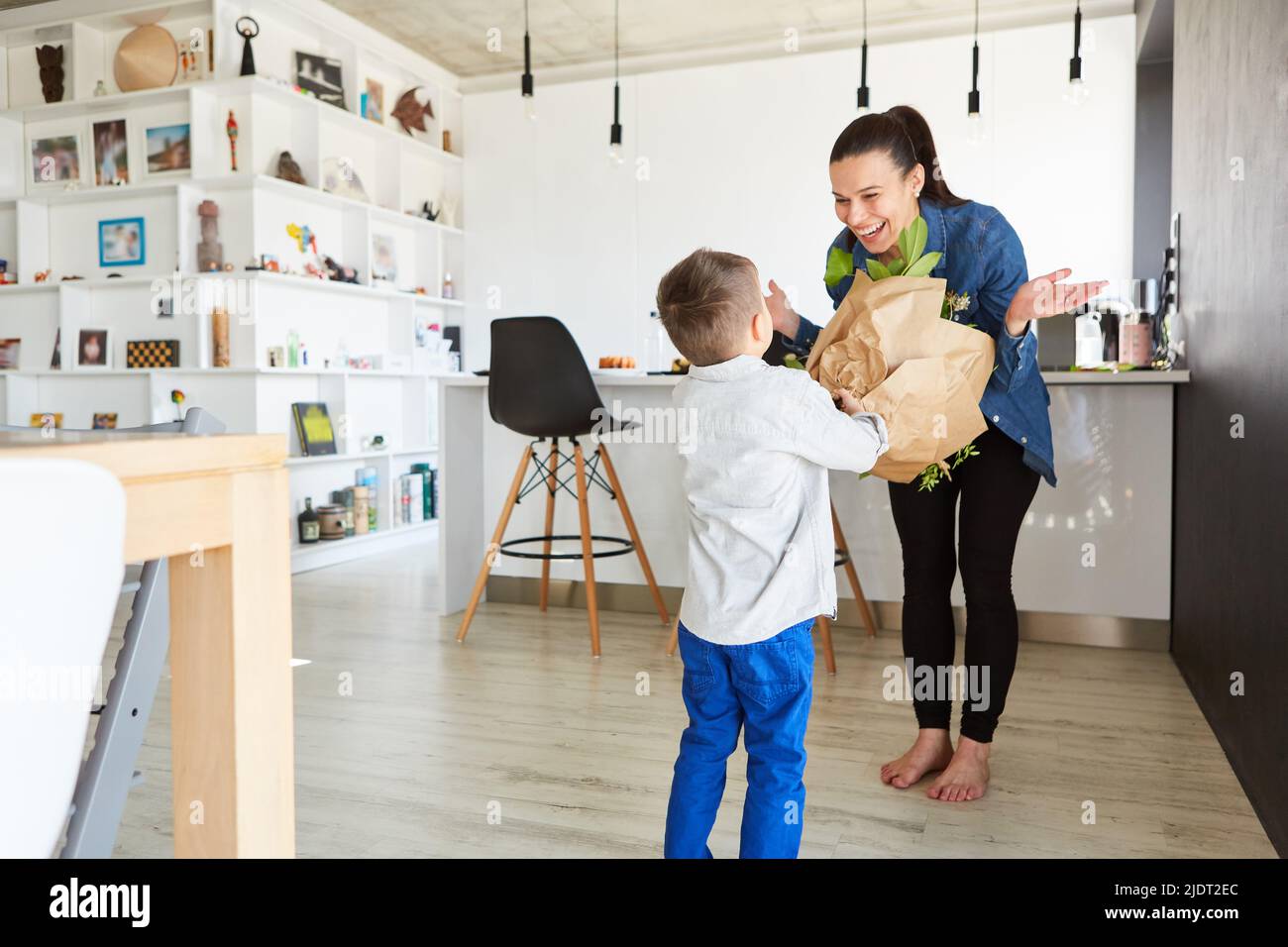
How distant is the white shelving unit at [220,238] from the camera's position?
4793mm

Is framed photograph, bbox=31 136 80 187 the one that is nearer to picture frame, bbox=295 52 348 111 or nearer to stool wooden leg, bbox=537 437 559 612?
picture frame, bbox=295 52 348 111

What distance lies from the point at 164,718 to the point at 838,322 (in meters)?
1.93

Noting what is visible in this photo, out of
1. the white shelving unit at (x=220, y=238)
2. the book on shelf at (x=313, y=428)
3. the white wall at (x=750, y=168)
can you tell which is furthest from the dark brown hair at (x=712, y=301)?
the white wall at (x=750, y=168)

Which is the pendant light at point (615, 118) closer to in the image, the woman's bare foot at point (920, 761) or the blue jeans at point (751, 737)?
the woman's bare foot at point (920, 761)

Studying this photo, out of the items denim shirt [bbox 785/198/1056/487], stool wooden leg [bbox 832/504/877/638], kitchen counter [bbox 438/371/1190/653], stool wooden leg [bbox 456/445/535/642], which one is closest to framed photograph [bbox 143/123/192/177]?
kitchen counter [bbox 438/371/1190/653]

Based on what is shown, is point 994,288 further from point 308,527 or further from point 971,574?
point 308,527

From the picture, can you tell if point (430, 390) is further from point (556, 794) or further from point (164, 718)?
point (556, 794)

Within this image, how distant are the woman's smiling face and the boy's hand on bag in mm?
341

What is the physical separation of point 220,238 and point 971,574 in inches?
165

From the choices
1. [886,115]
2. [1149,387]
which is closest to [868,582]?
[1149,387]

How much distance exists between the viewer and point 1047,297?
1.62m

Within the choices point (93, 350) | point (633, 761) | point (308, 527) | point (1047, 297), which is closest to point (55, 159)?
point (93, 350)

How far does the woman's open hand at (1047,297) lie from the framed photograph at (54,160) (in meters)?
4.94
